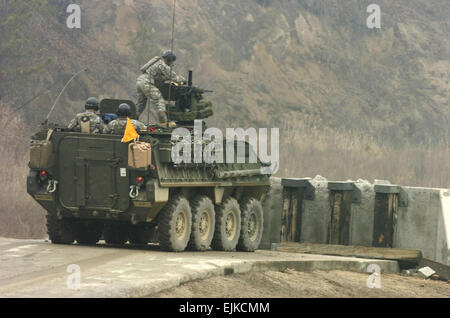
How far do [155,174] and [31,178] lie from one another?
7.22ft

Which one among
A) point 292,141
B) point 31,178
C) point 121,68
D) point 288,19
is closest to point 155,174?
point 31,178

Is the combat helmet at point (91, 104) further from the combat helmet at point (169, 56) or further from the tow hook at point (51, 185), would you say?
the combat helmet at point (169, 56)

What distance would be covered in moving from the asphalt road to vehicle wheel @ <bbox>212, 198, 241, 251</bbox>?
0.40m

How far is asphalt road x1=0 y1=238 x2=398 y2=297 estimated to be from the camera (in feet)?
34.6

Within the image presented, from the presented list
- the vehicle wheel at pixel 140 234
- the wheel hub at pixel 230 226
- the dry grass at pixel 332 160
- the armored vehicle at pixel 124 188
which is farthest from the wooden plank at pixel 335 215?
the dry grass at pixel 332 160

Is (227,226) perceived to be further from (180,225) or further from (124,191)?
(124,191)

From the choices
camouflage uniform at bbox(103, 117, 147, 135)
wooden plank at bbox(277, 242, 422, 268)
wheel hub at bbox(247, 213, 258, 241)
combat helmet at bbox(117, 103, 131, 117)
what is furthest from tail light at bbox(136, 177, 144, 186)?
wooden plank at bbox(277, 242, 422, 268)

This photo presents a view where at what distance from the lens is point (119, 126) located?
52.0 ft

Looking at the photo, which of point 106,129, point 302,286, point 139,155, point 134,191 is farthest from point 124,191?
point 302,286

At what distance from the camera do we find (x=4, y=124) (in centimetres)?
3177

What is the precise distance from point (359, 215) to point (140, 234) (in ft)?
15.5

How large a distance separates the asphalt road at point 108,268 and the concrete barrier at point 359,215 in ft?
7.60

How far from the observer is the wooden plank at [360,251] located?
18.3 m

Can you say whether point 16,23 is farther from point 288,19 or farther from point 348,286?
point 348,286
